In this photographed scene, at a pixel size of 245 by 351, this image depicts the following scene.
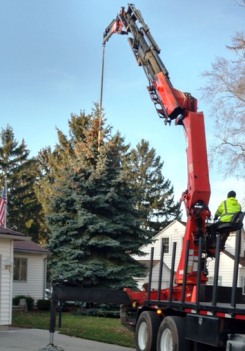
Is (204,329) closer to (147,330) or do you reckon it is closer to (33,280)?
(147,330)

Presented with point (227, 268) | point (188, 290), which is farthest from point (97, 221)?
point (188, 290)

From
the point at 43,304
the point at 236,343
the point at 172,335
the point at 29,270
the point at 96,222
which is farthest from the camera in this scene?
the point at 29,270

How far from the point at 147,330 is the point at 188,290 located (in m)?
1.17

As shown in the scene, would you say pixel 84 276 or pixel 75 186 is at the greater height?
pixel 75 186

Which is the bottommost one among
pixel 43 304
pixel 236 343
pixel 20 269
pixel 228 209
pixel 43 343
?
pixel 43 304

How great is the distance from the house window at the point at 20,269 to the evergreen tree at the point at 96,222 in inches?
233

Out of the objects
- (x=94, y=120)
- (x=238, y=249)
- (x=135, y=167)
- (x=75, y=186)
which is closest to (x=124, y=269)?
(x=75, y=186)

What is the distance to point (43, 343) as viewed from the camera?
1408 centimetres

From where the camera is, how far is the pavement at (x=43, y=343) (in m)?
13.0

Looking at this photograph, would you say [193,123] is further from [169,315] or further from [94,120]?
[94,120]

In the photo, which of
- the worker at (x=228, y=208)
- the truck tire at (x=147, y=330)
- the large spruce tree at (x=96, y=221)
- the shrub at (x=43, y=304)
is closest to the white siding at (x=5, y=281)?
the large spruce tree at (x=96, y=221)

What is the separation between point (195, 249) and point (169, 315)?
1392 millimetres

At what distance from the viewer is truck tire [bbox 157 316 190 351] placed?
30.8 ft

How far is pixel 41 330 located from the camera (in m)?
17.5
